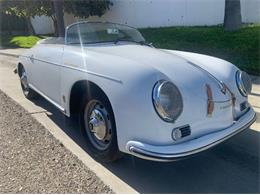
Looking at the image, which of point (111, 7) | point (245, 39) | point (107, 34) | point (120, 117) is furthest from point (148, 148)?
point (111, 7)

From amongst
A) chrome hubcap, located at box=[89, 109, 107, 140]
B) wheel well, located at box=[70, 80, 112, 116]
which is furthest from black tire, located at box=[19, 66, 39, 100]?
chrome hubcap, located at box=[89, 109, 107, 140]

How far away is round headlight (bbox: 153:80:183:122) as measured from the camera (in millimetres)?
2842

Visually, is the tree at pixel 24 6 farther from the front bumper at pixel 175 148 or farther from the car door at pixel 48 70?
the front bumper at pixel 175 148

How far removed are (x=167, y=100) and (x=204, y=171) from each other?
0.92 metres

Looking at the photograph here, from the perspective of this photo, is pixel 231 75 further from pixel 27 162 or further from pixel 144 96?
pixel 27 162

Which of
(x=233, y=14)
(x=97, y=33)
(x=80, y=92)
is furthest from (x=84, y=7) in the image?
(x=80, y=92)

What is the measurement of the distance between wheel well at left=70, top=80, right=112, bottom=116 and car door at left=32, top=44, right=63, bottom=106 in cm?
34

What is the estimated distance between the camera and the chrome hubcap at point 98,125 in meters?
3.37

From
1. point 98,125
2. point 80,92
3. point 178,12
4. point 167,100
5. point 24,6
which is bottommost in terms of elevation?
point 98,125

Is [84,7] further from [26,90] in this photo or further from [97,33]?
[97,33]

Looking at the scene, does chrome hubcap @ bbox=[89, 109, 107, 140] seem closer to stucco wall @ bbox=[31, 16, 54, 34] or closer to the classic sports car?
the classic sports car

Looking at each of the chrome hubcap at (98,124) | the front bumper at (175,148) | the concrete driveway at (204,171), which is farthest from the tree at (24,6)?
the front bumper at (175,148)

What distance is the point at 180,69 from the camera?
3.27m

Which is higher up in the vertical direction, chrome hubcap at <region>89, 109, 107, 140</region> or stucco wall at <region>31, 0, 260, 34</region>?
stucco wall at <region>31, 0, 260, 34</region>
